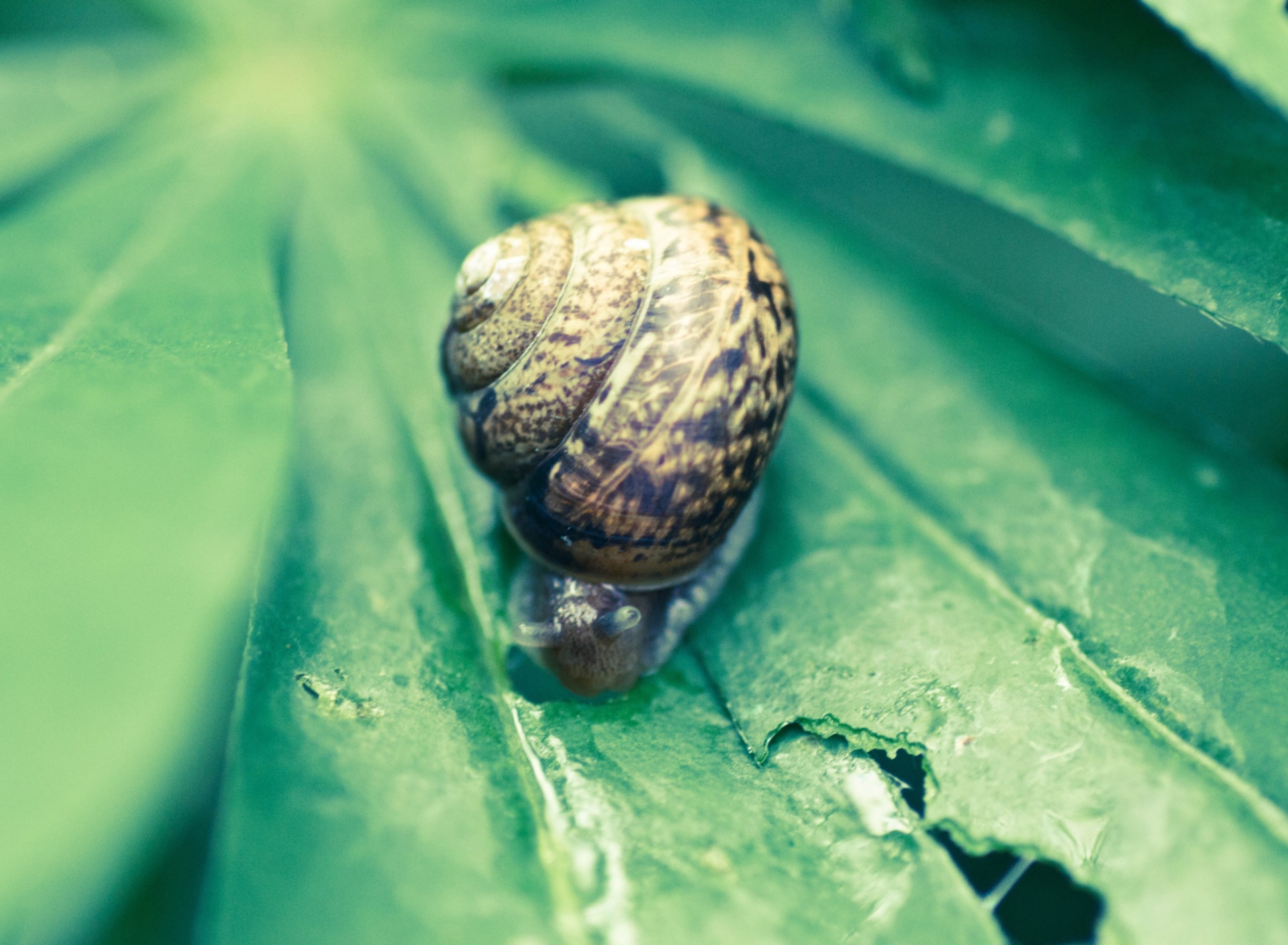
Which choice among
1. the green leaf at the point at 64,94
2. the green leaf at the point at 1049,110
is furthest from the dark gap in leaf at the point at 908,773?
the green leaf at the point at 64,94

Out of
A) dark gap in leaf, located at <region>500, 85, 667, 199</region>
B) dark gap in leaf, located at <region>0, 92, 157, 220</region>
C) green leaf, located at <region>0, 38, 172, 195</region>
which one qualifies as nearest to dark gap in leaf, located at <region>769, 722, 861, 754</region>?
dark gap in leaf, located at <region>500, 85, 667, 199</region>

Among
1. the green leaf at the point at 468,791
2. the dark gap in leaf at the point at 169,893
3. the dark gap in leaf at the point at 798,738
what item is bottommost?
the dark gap in leaf at the point at 169,893

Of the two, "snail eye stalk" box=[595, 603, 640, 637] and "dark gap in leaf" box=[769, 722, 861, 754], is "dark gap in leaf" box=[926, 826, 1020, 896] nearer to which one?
"dark gap in leaf" box=[769, 722, 861, 754]

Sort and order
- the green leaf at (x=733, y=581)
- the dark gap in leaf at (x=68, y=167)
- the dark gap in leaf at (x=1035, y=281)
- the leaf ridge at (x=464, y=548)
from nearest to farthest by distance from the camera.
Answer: the green leaf at (x=733, y=581) < the leaf ridge at (x=464, y=548) < the dark gap in leaf at (x=1035, y=281) < the dark gap in leaf at (x=68, y=167)

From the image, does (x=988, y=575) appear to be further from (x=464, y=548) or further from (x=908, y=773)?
(x=464, y=548)

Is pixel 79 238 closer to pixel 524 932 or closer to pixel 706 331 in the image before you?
pixel 706 331

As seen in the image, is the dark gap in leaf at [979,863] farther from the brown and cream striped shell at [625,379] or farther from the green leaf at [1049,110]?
the green leaf at [1049,110]

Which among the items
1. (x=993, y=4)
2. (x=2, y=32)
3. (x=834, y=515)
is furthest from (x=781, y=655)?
(x=2, y=32)
